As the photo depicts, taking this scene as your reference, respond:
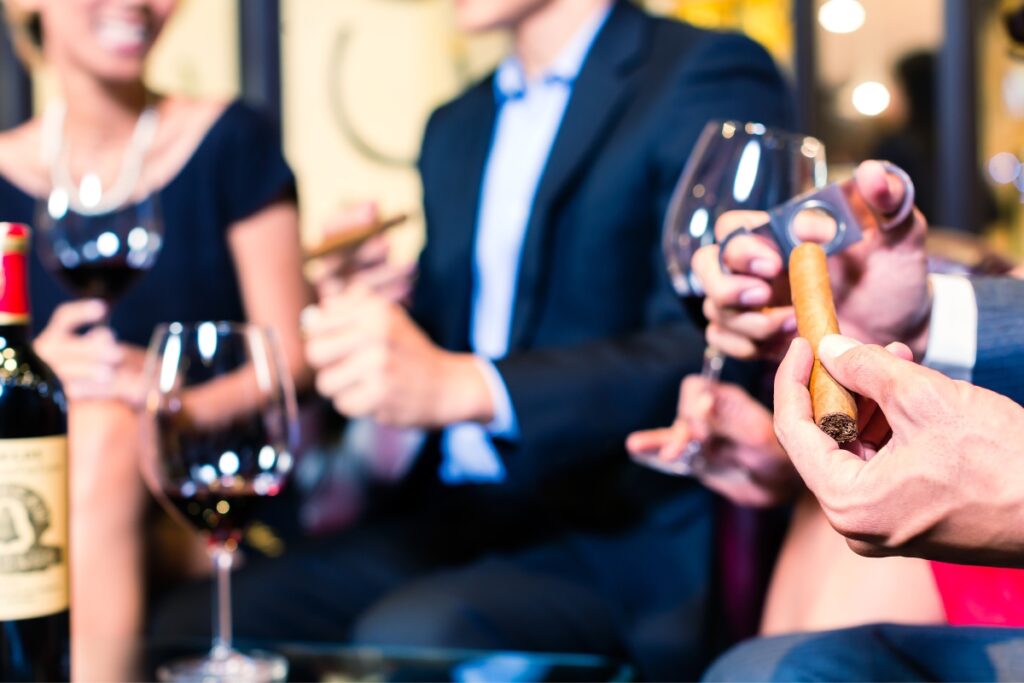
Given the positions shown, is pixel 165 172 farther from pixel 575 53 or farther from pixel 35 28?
pixel 575 53

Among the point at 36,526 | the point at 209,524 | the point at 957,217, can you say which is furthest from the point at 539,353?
the point at 957,217

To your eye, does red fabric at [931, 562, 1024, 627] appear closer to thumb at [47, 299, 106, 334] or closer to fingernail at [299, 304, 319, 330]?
fingernail at [299, 304, 319, 330]

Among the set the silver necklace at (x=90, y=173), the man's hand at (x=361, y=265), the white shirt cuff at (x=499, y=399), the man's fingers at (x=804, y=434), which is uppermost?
the man's fingers at (x=804, y=434)

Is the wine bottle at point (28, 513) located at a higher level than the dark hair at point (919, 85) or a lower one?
lower

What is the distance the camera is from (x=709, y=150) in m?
1.04

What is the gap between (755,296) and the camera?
36.5 inches

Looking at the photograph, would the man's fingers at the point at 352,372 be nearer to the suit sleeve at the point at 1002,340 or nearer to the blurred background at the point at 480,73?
the suit sleeve at the point at 1002,340

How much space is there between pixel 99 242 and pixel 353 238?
0.29 m

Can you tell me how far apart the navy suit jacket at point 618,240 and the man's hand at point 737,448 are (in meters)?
0.24

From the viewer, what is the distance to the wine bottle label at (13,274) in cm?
80

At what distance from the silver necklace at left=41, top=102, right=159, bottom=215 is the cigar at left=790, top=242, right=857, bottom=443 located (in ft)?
3.51

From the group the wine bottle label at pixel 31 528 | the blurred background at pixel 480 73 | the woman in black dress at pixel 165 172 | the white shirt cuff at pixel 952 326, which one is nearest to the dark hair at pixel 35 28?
the woman in black dress at pixel 165 172

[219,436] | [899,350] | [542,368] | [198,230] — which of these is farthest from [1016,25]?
[198,230]

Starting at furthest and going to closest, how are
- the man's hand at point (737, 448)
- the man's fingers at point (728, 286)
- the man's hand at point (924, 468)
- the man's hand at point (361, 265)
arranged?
1. the man's hand at point (361, 265)
2. the man's hand at point (737, 448)
3. the man's fingers at point (728, 286)
4. the man's hand at point (924, 468)
